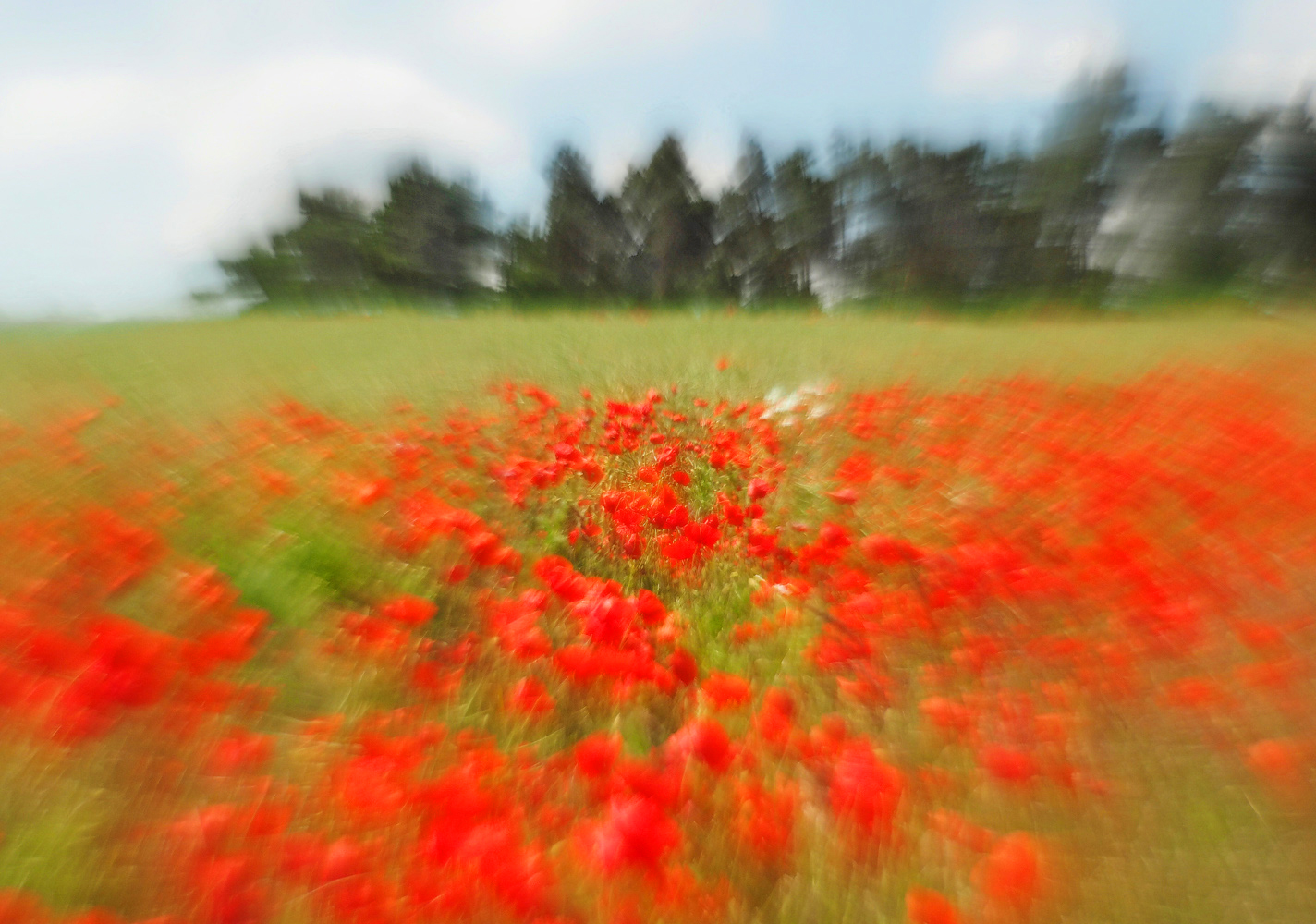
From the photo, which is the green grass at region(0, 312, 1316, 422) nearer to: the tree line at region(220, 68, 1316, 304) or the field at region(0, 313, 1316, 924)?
the field at region(0, 313, 1316, 924)

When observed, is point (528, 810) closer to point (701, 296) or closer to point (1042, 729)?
point (1042, 729)

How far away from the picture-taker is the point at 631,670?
1526 mm

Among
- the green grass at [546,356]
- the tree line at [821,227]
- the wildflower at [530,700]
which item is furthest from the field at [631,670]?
the tree line at [821,227]

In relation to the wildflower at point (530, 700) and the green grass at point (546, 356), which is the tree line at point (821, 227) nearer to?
the green grass at point (546, 356)

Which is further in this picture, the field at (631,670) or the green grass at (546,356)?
the green grass at (546,356)

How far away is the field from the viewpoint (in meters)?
1.11

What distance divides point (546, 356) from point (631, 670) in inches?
178

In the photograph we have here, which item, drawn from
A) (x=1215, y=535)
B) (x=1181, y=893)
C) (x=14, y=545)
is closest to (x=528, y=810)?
(x=1181, y=893)

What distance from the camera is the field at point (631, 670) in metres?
1.11

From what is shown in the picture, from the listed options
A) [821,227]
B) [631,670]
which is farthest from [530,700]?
[821,227]

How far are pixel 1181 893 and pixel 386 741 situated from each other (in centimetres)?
152

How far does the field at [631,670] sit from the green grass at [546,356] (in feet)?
0.93

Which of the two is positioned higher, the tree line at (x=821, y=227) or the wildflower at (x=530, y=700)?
the wildflower at (x=530, y=700)

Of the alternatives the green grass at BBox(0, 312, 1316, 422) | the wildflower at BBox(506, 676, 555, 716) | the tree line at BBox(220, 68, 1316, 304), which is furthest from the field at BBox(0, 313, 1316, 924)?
the tree line at BBox(220, 68, 1316, 304)
